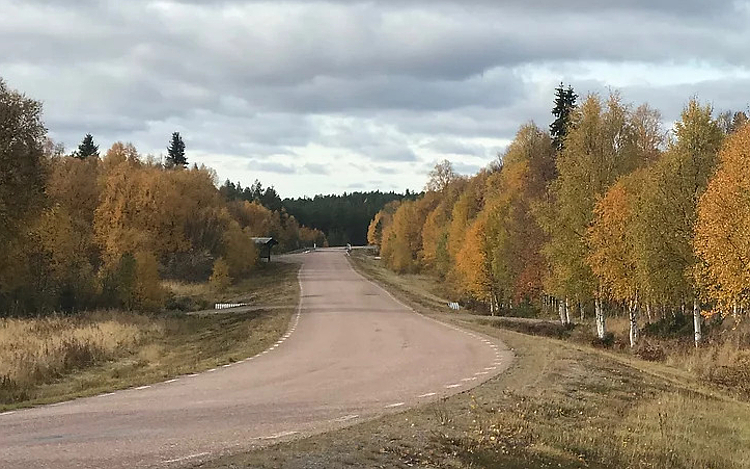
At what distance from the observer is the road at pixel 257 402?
10.4 meters

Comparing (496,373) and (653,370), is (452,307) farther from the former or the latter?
(496,373)

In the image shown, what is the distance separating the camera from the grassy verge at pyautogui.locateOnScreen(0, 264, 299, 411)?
20062mm

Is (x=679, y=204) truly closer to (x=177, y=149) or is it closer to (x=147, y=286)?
(x=147, y=286)

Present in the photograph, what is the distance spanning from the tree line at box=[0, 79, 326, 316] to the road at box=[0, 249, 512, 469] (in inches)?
672

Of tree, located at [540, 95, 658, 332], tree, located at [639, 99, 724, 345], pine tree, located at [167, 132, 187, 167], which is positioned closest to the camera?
tree, located at [639, 99, 724, 345]

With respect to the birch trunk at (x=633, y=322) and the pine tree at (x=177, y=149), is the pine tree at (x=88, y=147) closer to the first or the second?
the pine tree at (x=177, y=149)

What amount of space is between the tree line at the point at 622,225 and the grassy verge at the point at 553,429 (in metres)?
5.91

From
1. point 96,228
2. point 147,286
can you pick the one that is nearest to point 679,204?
point 147,286

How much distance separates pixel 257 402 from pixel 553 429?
560 centimetres

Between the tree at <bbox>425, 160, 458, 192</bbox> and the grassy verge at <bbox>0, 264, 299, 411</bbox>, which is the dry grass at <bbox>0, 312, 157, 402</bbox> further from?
the tree at <bbox>425, 160, 458, 192</bbox>

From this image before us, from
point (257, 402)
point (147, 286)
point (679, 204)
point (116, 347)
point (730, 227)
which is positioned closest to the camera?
point (257, 402)

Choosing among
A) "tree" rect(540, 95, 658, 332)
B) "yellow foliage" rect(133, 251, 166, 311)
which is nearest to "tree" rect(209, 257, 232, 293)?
"yellow foliage" rect(133, 251, 166, 311)

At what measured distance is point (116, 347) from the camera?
30906 mm

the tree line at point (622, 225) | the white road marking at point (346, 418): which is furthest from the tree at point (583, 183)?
the white road marking at point (346, 418)
